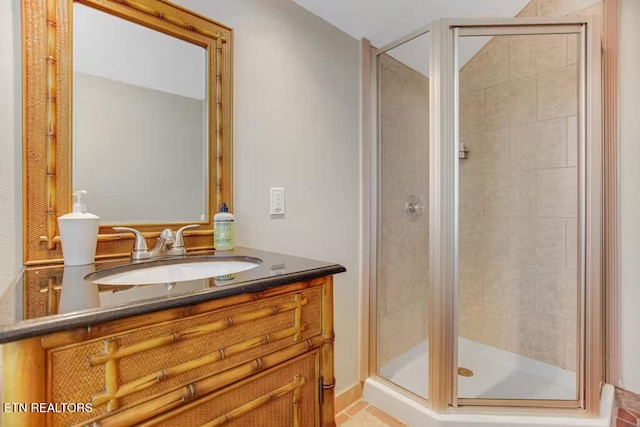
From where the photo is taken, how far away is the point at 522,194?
196 cm

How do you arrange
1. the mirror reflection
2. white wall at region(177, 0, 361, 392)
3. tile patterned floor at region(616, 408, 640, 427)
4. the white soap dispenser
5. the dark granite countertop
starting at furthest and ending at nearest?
tile patterned floor at region(616, 408, 640, 427)
white wall at region(177, 0, 361, 392)
the mirror reflection
the white soap dispenser
the dark granite countertop

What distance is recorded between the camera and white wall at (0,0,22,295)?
0.84m

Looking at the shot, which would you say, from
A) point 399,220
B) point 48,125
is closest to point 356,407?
point 399,220

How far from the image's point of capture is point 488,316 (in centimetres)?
207

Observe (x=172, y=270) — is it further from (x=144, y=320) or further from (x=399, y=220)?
(x=399, y=220)

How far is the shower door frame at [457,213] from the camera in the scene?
142cm

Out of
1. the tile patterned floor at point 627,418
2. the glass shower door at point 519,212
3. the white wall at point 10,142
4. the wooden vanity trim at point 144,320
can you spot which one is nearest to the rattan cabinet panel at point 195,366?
the wooden vanity trim at point 144,320

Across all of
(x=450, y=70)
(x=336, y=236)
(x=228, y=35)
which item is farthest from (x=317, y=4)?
(x=336, y=236)

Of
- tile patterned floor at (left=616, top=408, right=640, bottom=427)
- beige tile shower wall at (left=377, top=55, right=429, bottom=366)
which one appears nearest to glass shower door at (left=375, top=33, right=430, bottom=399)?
beige tile shower wall at (left=377, top=55, right=429, bottom=366)

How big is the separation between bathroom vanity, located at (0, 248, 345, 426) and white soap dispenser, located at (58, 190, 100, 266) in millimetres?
40

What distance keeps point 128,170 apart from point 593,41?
6.32ft

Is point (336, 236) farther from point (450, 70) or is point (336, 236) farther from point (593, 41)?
point (593, 41)

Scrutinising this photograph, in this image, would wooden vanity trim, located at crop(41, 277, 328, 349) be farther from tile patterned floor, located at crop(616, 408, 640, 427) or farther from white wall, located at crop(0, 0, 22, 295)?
tile patterned floor, located at crop(616, 408, 640, 427)

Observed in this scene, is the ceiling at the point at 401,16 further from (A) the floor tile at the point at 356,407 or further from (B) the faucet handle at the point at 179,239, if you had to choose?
(A) the floor tile at the point at 356,407
